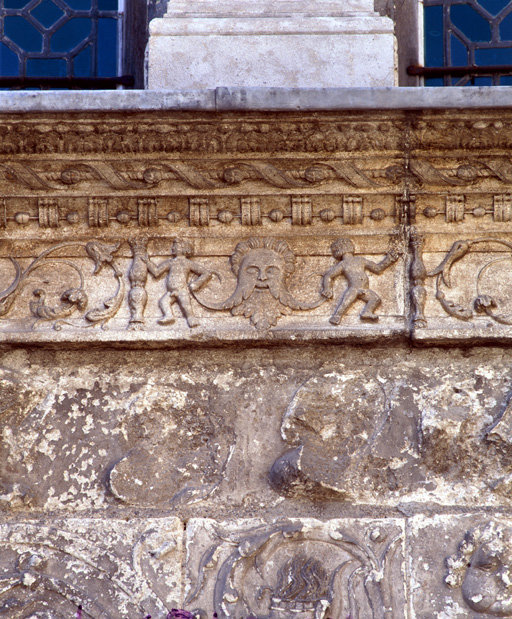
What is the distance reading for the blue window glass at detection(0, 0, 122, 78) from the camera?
154 inches

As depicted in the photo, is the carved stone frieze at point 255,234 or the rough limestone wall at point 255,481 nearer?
the rough limestone wall at point 255,481

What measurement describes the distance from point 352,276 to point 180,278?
22.5 inches

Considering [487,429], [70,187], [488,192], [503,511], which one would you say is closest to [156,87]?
[70,187]

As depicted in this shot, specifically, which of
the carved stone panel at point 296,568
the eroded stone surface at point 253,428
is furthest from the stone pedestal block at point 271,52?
the carved stone panel at point 296,568

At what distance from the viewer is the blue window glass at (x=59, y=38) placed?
12.8ft

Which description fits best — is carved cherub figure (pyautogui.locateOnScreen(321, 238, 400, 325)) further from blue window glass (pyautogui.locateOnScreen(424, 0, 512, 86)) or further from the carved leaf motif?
blue window glass (pyautogui.locateOnScreen(424, 0, 512, 86))

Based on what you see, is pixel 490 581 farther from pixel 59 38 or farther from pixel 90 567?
pixel 59 38

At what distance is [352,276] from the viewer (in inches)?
134

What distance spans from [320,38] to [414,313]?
98 centimetres

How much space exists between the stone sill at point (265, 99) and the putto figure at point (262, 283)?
0.50 m

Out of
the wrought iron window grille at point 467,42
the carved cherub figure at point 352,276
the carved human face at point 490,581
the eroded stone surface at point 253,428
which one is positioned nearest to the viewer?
the carved human face at point 490,581

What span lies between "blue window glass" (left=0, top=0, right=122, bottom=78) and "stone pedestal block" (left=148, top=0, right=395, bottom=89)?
483mm

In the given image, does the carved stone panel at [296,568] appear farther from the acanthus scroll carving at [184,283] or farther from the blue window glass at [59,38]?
the blue window glass at [59,38]

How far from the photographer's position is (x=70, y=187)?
343cm
